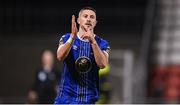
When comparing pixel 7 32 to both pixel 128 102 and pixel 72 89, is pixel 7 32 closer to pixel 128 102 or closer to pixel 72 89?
pixel 128 102

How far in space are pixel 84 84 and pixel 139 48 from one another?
1104 centimetres

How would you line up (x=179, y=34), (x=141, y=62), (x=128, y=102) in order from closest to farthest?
1. (x=128, y=102)
2. (x=141, y=62)
3. (x=179, y=34)

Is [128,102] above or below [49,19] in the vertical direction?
below

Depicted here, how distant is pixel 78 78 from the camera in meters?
6.80

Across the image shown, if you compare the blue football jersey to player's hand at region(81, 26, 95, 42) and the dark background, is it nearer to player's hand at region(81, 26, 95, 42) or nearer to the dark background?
player's hand at region(81, 26, 95, 42)

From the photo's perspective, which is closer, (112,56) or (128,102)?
(128,102)

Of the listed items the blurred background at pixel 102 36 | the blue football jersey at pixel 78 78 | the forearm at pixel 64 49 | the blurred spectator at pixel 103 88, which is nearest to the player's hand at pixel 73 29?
the forearm at pixel 64 49

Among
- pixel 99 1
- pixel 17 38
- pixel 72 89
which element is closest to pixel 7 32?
pixel 17 38

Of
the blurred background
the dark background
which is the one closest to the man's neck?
the blurred background

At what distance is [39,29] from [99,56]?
11.4 m

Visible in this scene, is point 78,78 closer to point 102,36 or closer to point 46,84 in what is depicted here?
→ point 46,84

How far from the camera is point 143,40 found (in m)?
17.7

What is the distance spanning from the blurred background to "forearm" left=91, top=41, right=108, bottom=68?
34.8 feet

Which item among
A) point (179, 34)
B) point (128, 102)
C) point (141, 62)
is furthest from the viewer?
point (179, 34)
